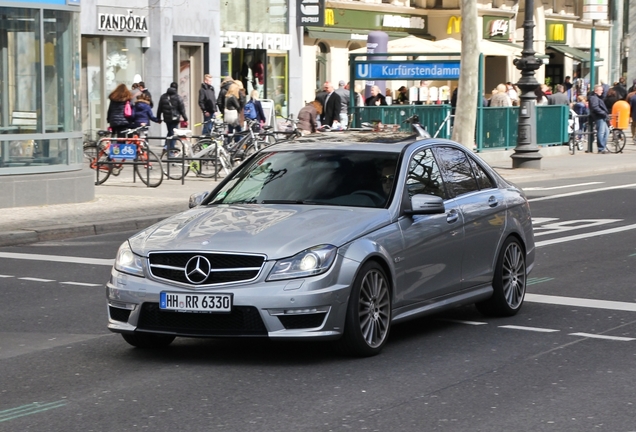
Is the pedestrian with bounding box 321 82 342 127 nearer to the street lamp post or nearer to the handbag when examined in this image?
the handbag

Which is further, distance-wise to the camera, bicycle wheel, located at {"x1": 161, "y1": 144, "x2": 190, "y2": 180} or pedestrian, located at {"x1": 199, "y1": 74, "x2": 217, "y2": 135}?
pedestrian, located at {"x1": 199, "y1": 74, "x2": 217, "y2": 135}

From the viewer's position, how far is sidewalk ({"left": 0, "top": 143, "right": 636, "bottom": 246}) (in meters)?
16.6

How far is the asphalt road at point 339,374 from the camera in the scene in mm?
6699

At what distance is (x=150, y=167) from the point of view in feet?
77.3

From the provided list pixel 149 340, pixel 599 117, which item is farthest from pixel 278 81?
pixel 149 340

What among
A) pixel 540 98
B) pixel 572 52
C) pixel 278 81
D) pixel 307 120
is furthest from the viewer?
pixel 572 52

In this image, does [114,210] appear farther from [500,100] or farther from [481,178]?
[500,100]

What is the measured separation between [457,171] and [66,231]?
8.10 metres

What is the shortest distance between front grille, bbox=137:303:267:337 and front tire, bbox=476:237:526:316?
2640mm

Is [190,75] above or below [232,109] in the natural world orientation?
above

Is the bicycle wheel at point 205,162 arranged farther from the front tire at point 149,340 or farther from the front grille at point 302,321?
the front grille at point 302,321

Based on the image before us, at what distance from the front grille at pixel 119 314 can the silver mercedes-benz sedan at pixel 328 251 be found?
0.01 meters

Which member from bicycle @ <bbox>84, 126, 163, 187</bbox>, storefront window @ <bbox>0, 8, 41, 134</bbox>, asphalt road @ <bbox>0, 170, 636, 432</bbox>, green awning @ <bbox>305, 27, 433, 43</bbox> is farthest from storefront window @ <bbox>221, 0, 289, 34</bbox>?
asphalt road @ <bbox>0, 170, 636, 432</bbox>

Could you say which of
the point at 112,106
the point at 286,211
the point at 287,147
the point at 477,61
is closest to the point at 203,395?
the point at 286,211
